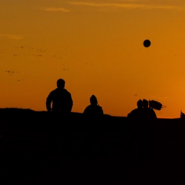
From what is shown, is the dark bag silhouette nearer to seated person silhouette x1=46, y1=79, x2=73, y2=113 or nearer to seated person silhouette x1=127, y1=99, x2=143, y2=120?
seated person silhouette x1=127, y1=99, x2=143, y2=120

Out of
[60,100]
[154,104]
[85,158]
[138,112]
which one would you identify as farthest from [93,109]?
[154,104]

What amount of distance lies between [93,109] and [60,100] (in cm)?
122

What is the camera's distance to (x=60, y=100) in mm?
21766

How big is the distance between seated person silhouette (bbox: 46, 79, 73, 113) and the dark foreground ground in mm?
302

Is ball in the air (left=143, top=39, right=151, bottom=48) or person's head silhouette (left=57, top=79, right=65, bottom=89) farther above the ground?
ball in the air (left=143, top=39, right=151, bottom=48)

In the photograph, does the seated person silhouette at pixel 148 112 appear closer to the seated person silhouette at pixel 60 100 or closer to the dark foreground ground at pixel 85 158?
the dark foreground ground at pixel 85 158

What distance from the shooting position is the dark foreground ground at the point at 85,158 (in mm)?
16609

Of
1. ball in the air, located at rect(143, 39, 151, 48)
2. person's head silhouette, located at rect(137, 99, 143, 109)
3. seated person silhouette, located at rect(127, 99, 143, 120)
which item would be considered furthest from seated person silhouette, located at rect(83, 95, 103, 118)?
ball in the air, located at rect(143, 39, 151, 48)

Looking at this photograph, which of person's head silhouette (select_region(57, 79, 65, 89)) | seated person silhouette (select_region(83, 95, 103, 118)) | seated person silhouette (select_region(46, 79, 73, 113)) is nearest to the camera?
person's head silhouette (select_region(57, 79, 65, 89))

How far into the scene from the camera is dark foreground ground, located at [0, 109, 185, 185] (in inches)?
654

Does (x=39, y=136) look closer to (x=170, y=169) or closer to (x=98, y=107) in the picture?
(x=98, y=107)

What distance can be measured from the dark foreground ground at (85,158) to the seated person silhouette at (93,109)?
0.96 ft

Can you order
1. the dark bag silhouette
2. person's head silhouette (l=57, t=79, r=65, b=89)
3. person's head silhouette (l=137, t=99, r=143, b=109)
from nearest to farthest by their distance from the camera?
person's head silhouette (l=57, t=79, r=65, b=89) < person's head silhouette (l=137, t=99, r=143, b=109) < the dark bag silhouette

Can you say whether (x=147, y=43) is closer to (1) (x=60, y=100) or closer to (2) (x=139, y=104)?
(2) (x=139, y=104)
